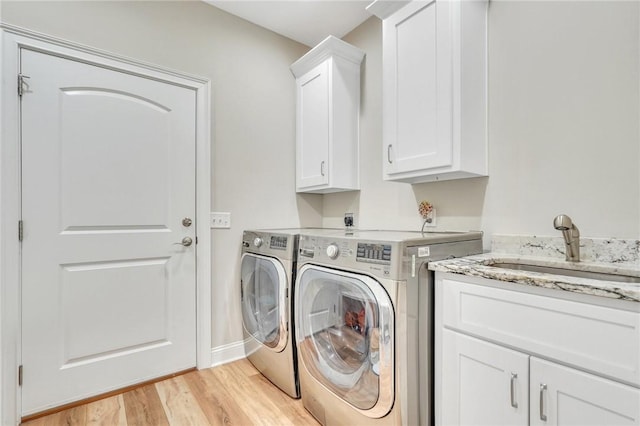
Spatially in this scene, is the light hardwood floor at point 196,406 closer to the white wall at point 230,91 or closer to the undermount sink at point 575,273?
the white wall at point 230,91

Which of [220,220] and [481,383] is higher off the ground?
[220,220]

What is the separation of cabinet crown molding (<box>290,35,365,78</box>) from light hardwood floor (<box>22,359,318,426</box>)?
230cm

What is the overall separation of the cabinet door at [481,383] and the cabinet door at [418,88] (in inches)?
33.9

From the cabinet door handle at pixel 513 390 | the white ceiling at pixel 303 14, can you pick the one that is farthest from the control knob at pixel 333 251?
the white ceiling at pixel 303 14

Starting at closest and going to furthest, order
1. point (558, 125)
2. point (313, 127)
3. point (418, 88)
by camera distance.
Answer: point (558, 125)
point (418, 88)
point (313, 127)

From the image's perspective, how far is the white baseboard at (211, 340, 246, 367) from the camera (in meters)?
2.20

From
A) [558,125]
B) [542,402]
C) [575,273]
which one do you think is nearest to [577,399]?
[542,402]

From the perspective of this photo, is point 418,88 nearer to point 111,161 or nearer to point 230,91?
point 230,91

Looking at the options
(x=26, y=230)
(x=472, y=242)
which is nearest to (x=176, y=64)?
(x=26, y=230)

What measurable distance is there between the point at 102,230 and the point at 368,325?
1.62 meters

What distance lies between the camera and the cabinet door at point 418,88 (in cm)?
155

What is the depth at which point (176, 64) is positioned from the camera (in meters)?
2.08

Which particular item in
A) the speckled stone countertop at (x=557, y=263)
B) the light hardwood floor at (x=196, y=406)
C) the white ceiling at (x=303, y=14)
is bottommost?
the light hardwood floor at (x=196, y=406)

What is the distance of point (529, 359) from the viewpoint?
3.34ft
